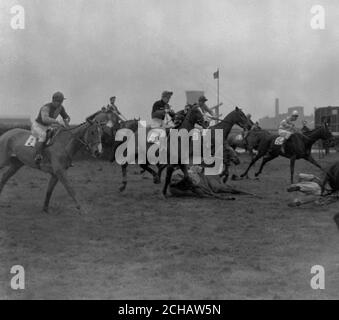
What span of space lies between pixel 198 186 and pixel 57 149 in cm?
400

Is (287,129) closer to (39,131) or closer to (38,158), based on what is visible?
(39,131)

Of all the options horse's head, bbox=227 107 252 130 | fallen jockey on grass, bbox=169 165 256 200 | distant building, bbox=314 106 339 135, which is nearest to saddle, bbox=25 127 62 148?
fallen jockey on grass, bbox=169 165 256 200

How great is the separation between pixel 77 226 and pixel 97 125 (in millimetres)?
2690

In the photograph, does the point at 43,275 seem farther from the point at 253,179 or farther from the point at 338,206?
the point at 253,179

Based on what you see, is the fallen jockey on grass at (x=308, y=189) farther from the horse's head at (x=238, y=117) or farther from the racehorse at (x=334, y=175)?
the horse's head at (x=238, y=117)

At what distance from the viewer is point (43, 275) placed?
251 inches

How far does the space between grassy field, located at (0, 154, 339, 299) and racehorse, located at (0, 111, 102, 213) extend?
0.82 meters

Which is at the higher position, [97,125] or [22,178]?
[97,125]

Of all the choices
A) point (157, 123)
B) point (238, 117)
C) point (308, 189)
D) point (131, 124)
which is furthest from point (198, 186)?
point (131, 124)

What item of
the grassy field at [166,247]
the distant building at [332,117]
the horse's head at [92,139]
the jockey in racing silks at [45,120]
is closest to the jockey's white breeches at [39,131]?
the jockey in racing silks at [45,120]

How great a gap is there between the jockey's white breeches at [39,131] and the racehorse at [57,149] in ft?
0.65

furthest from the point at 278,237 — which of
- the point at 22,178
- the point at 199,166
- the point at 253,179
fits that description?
the point at 22,178

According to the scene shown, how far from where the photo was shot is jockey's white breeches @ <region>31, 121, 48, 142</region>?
11.1 m
